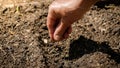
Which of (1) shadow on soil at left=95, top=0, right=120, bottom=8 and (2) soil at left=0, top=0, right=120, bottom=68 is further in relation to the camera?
(1) shadow on soil at left=95, top=0, right=120, bottom=8

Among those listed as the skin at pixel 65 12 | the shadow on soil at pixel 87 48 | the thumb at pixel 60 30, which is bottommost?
the shadow on soil at pixel 87 48

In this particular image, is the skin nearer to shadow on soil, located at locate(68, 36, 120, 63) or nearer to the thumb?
the thumb

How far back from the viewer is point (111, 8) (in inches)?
80.6

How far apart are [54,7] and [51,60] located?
445 millimetres

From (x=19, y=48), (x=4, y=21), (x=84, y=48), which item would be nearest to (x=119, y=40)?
(x=84, y=48)

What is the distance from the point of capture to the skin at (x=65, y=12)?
1.29 m

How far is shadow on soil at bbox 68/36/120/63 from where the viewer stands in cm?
169

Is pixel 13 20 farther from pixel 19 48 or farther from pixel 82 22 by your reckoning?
pixel 82 22

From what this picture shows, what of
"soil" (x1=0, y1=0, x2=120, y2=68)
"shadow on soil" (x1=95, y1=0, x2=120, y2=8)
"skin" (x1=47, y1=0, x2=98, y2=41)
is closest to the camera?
"skin" (x1=47, y1=0, x2=98, y2=41)

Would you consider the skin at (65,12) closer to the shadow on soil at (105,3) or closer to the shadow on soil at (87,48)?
the shadow on soil at (87,48)

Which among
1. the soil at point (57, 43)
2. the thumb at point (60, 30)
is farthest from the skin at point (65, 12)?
the soil at point (57, 43)

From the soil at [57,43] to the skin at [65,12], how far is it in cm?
29

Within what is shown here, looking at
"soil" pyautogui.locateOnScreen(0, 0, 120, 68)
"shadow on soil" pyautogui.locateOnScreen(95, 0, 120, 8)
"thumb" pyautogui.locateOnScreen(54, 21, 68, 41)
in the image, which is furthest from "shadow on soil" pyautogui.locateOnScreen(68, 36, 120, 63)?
"shadow on soil" pyautogui.locateOnScreen(95, 0, 120, 8)

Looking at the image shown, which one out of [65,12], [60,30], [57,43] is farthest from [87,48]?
[65,12]
